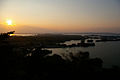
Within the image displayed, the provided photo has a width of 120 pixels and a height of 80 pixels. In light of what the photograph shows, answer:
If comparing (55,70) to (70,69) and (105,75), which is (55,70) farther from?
(105,75)

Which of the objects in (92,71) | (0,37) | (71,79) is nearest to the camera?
(71,79)

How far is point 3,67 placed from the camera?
11422mm

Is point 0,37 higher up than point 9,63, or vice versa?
point 0,37

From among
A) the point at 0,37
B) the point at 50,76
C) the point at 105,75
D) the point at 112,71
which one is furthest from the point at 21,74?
the point at 0,37

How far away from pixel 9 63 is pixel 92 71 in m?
8.81

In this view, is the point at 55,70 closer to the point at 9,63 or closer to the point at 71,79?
the point at 71,79

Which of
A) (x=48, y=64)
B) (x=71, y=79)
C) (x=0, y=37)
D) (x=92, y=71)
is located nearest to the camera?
(x=71, y=79)

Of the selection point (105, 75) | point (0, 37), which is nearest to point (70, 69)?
point (105, 75)

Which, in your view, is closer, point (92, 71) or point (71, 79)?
point (71, 79)

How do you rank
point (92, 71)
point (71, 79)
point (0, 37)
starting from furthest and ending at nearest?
point (0, 37)
point (92, 71)
point (71, 79)

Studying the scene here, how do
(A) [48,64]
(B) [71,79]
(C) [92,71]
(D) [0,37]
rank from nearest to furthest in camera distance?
(B) [71,79]
(C) [92,71]
(A) [48,64]
(D) [0,37]

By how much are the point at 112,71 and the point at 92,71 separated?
1946 millimetres

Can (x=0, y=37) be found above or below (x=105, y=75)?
above

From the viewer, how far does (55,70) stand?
1121cm
